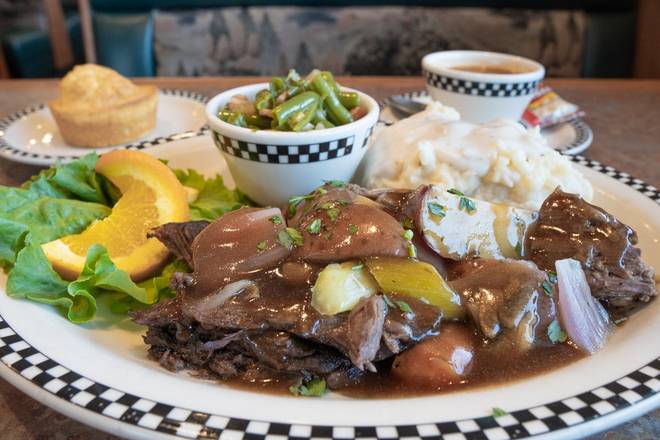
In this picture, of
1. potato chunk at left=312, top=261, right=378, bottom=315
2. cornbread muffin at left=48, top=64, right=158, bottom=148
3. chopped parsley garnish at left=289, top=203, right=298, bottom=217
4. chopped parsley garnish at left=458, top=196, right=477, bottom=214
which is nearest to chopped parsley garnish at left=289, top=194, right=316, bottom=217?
chopped parsley garnish at left=289, top=203, right=298, bottom=217

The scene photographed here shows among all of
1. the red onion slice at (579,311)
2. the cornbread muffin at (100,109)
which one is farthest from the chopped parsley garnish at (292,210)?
the cornbread muffin at (100,109)

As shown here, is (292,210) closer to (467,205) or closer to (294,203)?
(294,203)

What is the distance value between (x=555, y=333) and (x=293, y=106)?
1341mm

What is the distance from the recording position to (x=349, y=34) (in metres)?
6.16

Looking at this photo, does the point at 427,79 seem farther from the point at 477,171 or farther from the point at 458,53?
the point at 477,171

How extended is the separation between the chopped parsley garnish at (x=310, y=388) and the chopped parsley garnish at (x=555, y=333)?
2.24 ft

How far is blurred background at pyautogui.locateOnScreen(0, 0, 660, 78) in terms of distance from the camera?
19.4 feet

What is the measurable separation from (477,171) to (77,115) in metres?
2.49

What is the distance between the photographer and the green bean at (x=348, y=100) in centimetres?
259

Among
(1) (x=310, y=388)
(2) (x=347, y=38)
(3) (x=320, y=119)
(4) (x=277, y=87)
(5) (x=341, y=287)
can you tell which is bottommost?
(1) (x=310, y=388)

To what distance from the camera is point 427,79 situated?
3516 millimetres

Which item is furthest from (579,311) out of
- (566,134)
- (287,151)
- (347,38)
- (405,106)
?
(347,38)

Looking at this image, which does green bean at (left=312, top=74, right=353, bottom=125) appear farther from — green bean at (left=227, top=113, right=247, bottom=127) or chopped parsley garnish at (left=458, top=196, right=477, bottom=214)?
chopped parsley garnish at (left=458, top=196, right=477, bottom=214)

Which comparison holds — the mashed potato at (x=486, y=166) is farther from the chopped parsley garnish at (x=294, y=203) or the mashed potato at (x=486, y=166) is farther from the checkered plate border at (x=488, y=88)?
the checkered plate border at (x=488, y=88)
